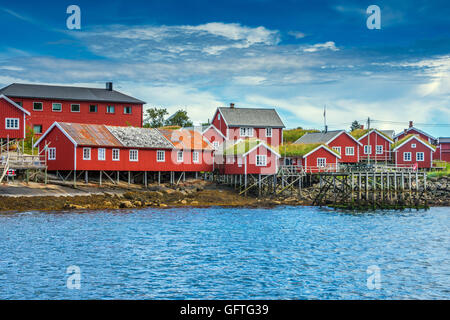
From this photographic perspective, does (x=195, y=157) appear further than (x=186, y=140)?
No

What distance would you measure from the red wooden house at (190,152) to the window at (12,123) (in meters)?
15.8

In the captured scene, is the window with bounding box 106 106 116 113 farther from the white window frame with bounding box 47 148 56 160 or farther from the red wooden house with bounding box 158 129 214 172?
the white window frame with bounding box 47 148 56 160

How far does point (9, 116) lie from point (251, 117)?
36.3m

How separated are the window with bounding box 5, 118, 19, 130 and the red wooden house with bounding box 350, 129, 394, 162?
42.3 meters

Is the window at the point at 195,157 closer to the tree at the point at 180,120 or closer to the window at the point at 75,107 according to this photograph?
the window at the point at 75,107

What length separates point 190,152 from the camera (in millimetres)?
61344

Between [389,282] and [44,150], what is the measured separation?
41.7 m

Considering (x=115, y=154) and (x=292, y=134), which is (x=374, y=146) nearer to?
(x=292, y=134)

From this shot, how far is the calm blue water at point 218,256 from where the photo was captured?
21.4 m

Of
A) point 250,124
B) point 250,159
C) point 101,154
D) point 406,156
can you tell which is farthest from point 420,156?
point 101,154

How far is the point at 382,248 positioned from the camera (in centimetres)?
3155

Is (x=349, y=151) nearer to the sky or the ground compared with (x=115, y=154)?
nearer to the sky

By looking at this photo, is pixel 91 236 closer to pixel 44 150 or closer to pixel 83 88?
pixel 44 150
